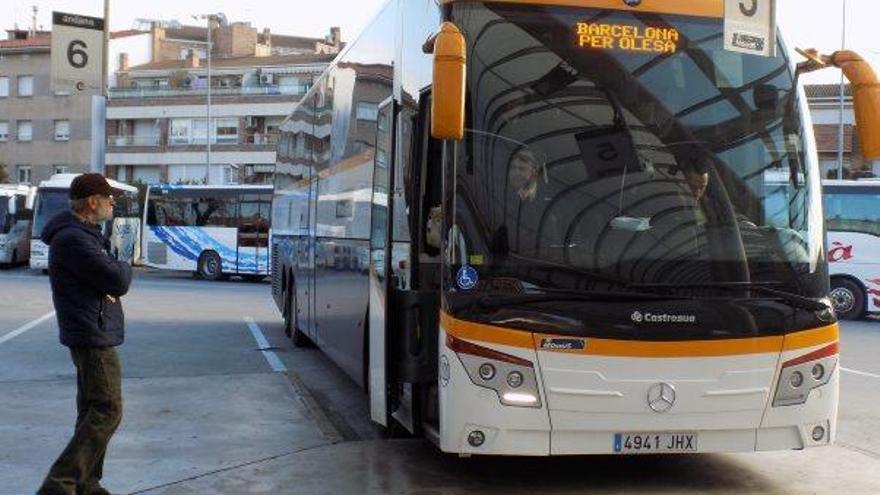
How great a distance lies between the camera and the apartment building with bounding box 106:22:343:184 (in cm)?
6838

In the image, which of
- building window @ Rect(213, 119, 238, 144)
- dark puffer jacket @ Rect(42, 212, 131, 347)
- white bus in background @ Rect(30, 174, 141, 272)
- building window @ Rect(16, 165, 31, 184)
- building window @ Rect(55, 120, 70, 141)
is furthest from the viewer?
building window @ Rect(16, 165, 31, 184)

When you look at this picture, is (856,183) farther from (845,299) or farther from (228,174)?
(228,174)

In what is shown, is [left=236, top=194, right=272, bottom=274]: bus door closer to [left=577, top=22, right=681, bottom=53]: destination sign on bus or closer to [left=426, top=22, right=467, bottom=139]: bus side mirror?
[left=577, top=22, right=681, bottom=53]: destination sign on bus

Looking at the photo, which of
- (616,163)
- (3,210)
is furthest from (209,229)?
(616,163)

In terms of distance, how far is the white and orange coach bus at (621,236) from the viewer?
235 inches

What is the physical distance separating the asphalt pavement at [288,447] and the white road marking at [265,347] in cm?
4

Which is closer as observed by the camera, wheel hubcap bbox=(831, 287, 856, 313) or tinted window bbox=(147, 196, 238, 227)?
wheel hubcap bbox=(831, 287, 856, 313)

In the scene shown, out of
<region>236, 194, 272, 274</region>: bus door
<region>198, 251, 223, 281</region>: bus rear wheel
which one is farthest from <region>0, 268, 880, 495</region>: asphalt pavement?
<region>198, 251, 223, 281</region>: bus rear wheel

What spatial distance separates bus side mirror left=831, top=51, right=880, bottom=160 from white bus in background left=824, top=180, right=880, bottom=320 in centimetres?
1613

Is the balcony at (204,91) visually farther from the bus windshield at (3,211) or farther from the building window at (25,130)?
the bus windshield at (3,211)

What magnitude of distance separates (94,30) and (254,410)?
810 cm

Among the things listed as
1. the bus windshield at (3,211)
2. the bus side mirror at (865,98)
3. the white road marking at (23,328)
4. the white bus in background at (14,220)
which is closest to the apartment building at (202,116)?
the white bus in background at (14,220)

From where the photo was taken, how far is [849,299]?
21828 mm

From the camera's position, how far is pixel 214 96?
69.4 meters
